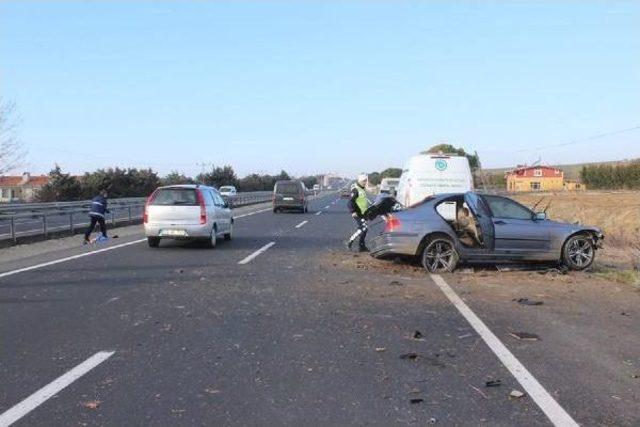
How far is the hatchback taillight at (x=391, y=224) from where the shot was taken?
11.9 m

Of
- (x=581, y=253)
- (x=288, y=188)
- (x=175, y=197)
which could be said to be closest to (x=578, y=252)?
(x=581, y=253)

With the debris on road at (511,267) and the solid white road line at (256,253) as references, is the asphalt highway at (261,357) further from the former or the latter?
the solid white road line at (256,253)

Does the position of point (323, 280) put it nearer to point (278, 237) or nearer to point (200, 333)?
point (200, 333)

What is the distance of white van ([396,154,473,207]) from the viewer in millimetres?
18744

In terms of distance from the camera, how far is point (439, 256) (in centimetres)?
1190

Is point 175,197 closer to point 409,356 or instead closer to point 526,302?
point 526,302

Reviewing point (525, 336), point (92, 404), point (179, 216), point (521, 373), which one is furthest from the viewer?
point (179, 216)

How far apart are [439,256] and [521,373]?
248 inches

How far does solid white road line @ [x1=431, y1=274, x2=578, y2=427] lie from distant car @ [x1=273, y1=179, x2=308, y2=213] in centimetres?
2910

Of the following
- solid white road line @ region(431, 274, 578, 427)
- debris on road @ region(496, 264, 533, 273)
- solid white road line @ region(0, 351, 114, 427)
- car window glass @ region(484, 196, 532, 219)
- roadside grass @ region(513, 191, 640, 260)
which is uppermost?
car window glass @ region(484, 196, 532, 219)

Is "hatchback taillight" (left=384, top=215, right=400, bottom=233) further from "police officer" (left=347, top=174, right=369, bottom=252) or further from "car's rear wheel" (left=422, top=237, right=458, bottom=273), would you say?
"police officer" (left=347, top=174, right=369, bottom=252)

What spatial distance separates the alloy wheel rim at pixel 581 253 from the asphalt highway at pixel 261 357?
9.24ft

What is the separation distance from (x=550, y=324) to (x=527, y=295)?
2.02 m

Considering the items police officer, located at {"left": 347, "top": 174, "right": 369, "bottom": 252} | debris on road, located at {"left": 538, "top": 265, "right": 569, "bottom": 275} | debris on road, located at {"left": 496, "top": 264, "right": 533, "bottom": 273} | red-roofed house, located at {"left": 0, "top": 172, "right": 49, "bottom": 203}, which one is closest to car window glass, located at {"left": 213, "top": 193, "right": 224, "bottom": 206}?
police officer, located at {"left": 347, "top": 174, "right": 369, "bottom": 252}
